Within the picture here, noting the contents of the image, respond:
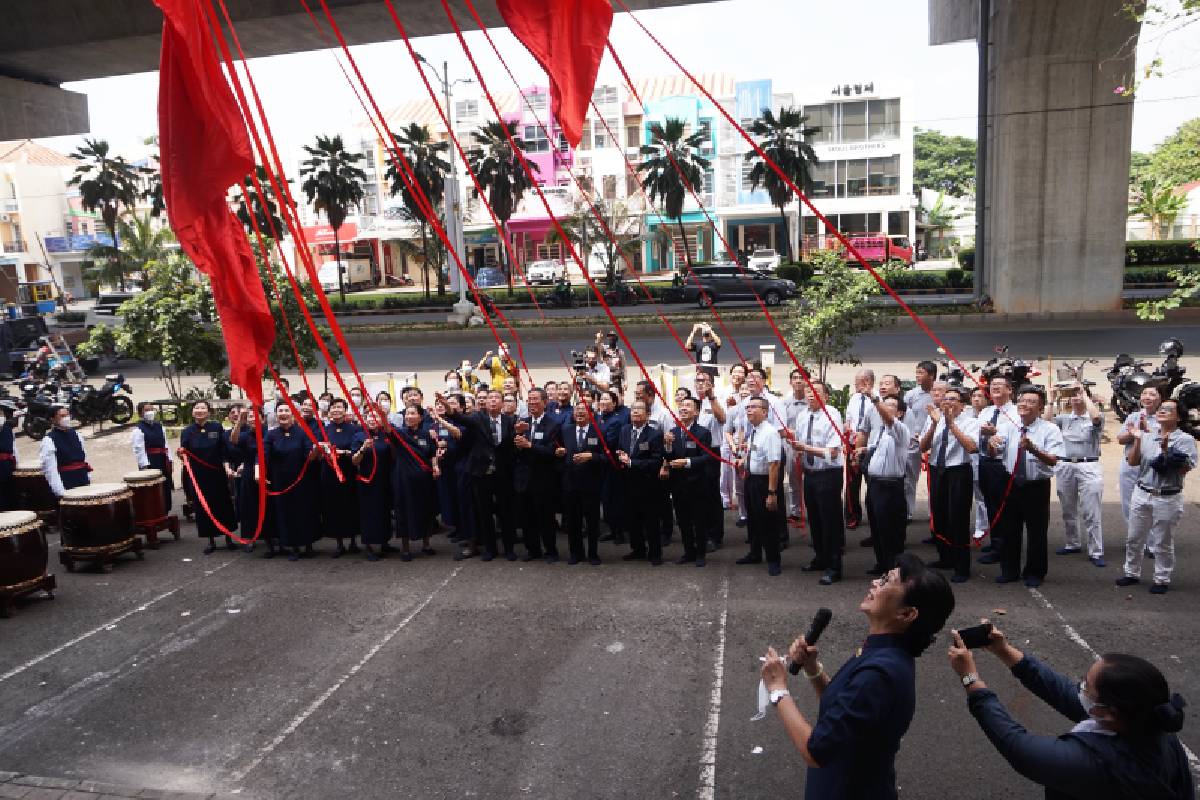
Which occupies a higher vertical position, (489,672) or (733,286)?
(733,286)

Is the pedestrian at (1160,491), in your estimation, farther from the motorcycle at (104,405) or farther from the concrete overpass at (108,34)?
the motorcycle at (104,405)

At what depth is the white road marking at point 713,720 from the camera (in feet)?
16.2

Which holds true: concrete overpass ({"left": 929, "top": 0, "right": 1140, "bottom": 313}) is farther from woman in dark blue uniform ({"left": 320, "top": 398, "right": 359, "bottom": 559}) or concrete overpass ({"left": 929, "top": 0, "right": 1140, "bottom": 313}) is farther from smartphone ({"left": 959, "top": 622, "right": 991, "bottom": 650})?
smartphone ({"left": 959, "top": 622, "right": 991, "bottom": 650})

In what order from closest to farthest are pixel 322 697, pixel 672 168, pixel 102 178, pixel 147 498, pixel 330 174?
pixel 322 697 < pixel 147 498 < pixel 672 168 < pixel 330 174 < pixel 102 178

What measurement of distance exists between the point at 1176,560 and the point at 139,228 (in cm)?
4157

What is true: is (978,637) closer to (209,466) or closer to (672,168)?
(209,466)

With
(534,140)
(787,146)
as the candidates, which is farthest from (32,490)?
(534,140)

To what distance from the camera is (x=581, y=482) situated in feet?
29.4

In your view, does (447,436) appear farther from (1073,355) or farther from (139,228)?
(139,228)

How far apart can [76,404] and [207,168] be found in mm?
16751

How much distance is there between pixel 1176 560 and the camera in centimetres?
803

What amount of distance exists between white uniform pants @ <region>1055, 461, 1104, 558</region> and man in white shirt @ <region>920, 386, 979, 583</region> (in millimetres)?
857

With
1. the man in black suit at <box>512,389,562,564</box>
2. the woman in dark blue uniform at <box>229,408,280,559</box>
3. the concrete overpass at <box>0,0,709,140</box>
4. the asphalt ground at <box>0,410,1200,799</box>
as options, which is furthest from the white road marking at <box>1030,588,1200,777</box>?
the concrete overpass at <box>0,0,709,140</box>

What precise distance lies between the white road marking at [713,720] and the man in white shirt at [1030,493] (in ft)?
8.66
